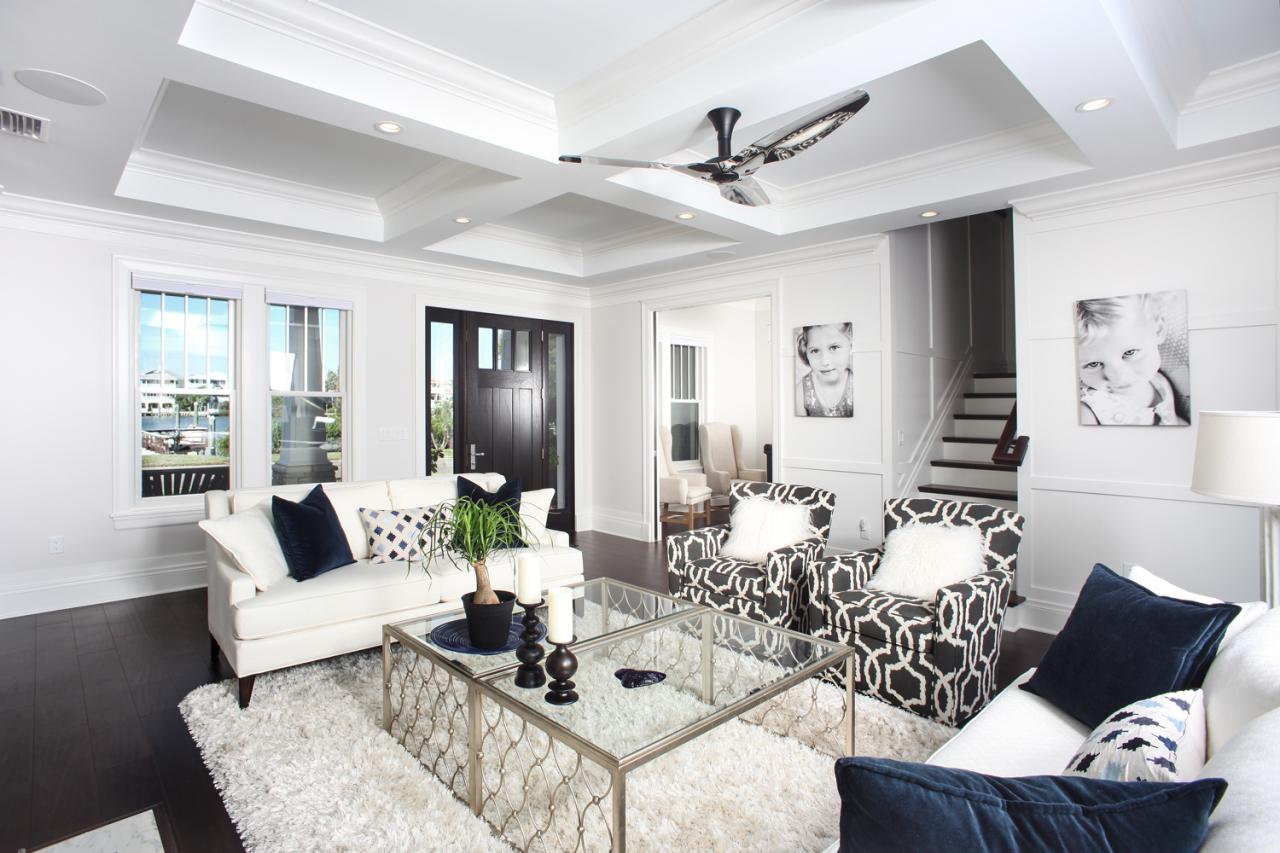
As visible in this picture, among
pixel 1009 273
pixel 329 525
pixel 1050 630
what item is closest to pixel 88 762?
pixel 329 525

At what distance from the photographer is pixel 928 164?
415 centimetres

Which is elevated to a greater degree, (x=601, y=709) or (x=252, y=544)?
(x=252, y=544)

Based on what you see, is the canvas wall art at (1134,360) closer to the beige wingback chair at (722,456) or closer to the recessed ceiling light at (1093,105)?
the recessed ceiling light at (1093,105)

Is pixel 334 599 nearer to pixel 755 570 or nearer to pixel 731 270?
pixel 755 570

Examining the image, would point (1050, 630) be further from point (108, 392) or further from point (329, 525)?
point (108, 392)

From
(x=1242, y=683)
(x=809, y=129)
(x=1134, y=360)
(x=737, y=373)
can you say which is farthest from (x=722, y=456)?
(x=1242, y=683)

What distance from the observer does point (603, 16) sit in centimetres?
273

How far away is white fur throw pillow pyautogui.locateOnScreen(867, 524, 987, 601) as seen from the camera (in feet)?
10.1

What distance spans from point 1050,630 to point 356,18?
492 centimetres

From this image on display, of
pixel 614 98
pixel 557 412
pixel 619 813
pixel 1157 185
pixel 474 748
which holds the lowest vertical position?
pixel 474 748

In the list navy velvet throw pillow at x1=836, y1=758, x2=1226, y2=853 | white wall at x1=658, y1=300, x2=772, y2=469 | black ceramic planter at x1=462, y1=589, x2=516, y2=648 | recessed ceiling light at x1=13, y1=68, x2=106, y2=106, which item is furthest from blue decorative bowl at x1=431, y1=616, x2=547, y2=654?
white wall at x1=658, y1=300, x2=772, y2=469

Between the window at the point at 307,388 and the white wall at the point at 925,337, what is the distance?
4.51 m

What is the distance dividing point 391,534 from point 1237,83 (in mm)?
4851

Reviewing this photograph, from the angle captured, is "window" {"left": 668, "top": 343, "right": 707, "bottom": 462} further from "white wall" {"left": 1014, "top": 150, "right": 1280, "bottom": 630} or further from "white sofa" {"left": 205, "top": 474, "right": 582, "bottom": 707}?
"white wall" {"left": 1014, "top": 150, "right": 1280, "bottom": 630}
